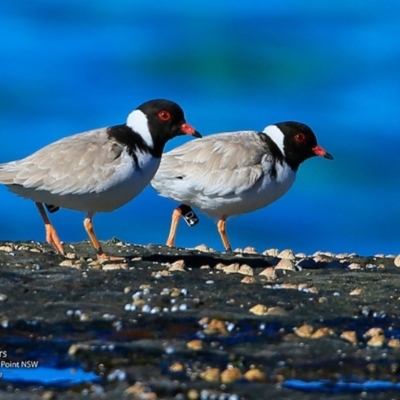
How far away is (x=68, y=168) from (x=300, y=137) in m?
3.26

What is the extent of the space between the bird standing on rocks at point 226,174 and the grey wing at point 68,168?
1.60 metres

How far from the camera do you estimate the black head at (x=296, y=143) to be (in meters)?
10.0

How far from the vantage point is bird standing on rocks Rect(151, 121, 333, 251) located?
931 cm

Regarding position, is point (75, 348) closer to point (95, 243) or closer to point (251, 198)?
point (95, 243)

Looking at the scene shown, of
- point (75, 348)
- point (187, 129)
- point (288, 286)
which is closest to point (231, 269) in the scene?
point (288, 286)

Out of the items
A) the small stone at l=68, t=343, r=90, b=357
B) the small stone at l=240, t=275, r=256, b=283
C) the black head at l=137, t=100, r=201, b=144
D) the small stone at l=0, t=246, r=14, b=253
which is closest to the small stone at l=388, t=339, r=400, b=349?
the small stone at l=68, t=343, r=90, b=357

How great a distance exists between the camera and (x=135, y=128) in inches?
325

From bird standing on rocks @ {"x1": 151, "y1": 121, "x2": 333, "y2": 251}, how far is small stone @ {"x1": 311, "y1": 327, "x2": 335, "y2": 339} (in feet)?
14.0

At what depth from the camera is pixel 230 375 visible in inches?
172

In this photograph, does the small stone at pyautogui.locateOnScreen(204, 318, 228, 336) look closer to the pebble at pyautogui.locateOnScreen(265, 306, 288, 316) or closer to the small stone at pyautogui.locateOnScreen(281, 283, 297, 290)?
the pebble at pyautogui.locateOnScreen(265, 306, 288, 316)

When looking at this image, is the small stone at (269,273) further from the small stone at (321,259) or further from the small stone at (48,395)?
the small stone at (48,395)

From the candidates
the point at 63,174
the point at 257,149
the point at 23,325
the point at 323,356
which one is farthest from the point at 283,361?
the point at 257,149

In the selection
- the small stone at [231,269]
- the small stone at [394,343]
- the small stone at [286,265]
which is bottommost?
the small stone at [394,343]

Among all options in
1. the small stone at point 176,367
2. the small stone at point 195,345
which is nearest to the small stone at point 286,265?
the small stone at point 195,345
